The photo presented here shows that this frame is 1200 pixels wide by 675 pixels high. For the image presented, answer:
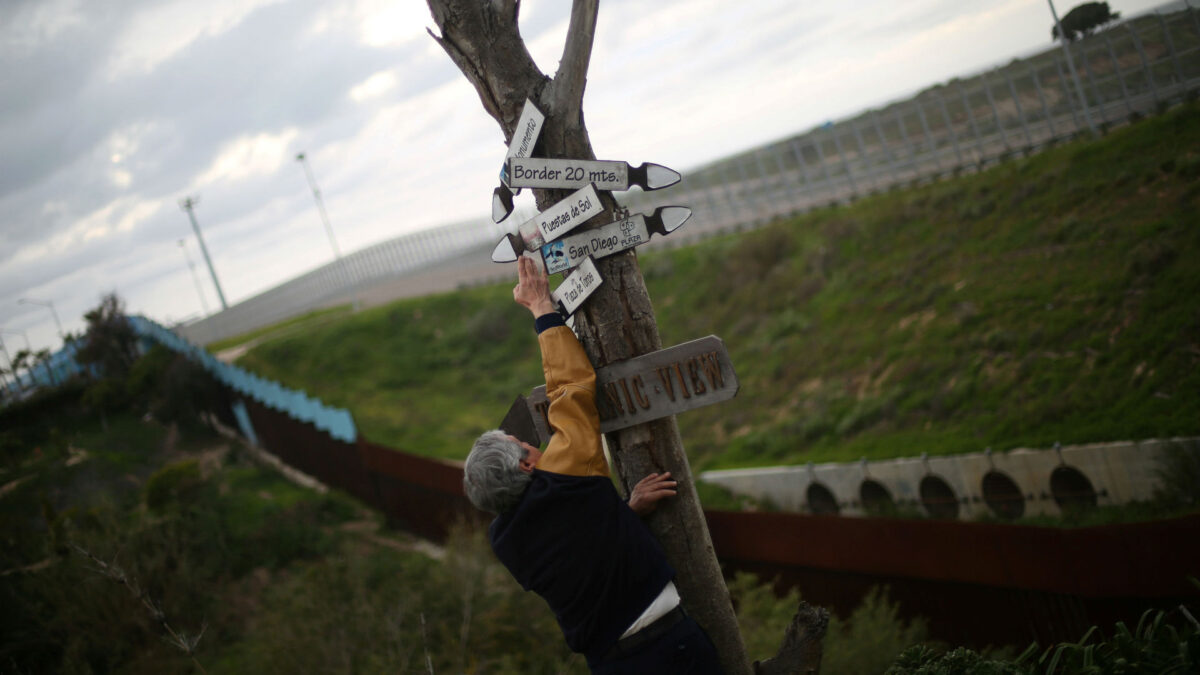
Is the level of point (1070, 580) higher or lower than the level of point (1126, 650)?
lower

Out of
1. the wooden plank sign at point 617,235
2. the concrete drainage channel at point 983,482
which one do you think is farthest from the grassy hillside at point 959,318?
the wooden plank sign at point 617,235

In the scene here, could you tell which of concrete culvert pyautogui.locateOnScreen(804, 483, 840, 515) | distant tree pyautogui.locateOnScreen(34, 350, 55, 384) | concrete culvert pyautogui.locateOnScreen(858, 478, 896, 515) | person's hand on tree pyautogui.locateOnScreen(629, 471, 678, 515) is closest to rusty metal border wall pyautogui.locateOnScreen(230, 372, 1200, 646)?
concrete culvert pyautogui.locateOnScreen(858, 478, 896, 515)

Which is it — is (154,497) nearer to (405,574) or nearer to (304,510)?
(304,510)

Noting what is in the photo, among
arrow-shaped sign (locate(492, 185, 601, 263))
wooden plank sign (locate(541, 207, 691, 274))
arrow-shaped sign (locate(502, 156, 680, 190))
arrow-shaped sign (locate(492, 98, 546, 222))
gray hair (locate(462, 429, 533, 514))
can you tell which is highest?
arrow-shaped sign (locate(492, 98, 546, 222))

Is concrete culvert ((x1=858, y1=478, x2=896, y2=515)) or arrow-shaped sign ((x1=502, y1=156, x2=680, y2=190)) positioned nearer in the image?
arrow-shaped sign ((x1=502, y1=156, x2=680, y2=190))

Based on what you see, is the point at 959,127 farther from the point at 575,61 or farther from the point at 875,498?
the point at 575,61

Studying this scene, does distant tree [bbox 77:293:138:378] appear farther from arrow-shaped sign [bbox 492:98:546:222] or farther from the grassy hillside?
arrow-shaped sign [bbox 492:98:546:222]

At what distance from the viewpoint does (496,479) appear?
262 centimetres

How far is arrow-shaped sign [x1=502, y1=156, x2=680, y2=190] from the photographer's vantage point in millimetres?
2871

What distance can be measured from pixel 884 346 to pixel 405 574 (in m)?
9.13

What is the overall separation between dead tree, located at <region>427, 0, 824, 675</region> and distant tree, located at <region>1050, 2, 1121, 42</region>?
1703 centimetres

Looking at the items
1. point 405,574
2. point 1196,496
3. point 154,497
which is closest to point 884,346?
point 1196,496

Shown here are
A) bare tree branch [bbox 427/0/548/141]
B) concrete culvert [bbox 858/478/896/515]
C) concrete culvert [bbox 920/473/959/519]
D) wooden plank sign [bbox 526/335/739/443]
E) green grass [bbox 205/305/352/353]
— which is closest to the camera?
wooden plank sign [bbox 526/335/739/443]

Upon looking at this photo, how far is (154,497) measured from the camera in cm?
1540
